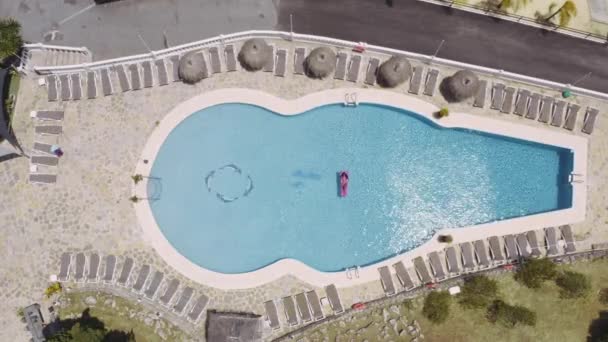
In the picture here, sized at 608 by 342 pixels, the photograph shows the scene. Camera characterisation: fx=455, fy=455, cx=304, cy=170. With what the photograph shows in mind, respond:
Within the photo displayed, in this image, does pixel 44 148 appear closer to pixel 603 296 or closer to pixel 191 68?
pixel 191 68

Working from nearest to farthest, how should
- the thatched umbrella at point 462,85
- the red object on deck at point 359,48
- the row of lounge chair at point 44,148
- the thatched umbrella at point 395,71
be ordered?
the thatched umbrella at point 462,85, the thatched umbrella at point 395,71, the row of lounge chair at point 44,148, the red object on deck at point 359,48

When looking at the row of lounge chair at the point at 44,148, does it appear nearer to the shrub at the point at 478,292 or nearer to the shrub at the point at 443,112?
the shrub at the point at 443,112

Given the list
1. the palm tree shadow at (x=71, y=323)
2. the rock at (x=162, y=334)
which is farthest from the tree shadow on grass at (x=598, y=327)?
the palm tree shadow at (x=71, y=323)

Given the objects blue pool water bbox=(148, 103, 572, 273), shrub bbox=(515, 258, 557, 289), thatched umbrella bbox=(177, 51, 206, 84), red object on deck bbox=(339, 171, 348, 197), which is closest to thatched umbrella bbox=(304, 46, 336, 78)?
blue pool water bbox=(148, 103, 572, 273)

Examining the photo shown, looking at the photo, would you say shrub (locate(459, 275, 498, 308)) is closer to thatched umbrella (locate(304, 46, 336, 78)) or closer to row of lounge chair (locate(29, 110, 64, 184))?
thatched umbrella (locate(304, 46, 336, 78))

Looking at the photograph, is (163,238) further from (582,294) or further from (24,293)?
(582,294)

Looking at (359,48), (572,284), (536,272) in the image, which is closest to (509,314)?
(536,272)
